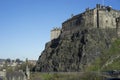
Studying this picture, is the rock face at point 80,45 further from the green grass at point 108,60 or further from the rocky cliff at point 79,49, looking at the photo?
the green grass at point 108,60

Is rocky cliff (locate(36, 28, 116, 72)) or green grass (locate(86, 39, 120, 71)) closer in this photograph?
green grass (locate(86, 39, 120, 71))

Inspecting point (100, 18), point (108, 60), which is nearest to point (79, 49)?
point (108, 60)

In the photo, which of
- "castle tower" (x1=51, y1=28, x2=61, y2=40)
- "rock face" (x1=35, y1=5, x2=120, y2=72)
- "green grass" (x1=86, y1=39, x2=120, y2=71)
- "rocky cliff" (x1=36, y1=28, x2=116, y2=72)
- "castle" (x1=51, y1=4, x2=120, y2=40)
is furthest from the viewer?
"castle tower" (x1=51, y1=28, x2=61, y2=40)

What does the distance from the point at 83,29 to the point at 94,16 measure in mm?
5354

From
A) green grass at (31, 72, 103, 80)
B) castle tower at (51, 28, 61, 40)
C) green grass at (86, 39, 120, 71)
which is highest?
castle tower at (51, 28, 61, 40)

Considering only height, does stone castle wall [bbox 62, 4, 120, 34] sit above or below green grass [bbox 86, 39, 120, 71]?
above

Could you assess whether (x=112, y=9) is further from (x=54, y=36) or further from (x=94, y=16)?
(x=54, y=36)

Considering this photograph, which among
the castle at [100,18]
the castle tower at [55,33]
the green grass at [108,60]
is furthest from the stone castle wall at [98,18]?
the castle tower at [55,33]

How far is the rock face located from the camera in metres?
81.8

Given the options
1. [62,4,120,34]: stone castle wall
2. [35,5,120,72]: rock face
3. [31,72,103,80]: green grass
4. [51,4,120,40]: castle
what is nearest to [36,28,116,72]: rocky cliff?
[35,5,120,72]: rock face

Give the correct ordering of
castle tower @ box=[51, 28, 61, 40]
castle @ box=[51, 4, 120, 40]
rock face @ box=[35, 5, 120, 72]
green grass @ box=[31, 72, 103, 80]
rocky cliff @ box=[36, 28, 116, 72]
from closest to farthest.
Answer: green grass @ box=[31, 72, 103, 80], rocky cliff @ box=[36, 28, 116, 72], rock face @ box=[35, 5, 120, 72], castle @ box=[51, 4, 120, 40], castle tower @ box=[51, 28, 61, 40]

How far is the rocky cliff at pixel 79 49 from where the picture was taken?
81312mm

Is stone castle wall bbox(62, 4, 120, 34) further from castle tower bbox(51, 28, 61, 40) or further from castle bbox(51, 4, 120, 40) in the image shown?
castle tower bbox(51, 28, 61, 40)

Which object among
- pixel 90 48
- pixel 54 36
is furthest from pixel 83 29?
pixel 54 36
